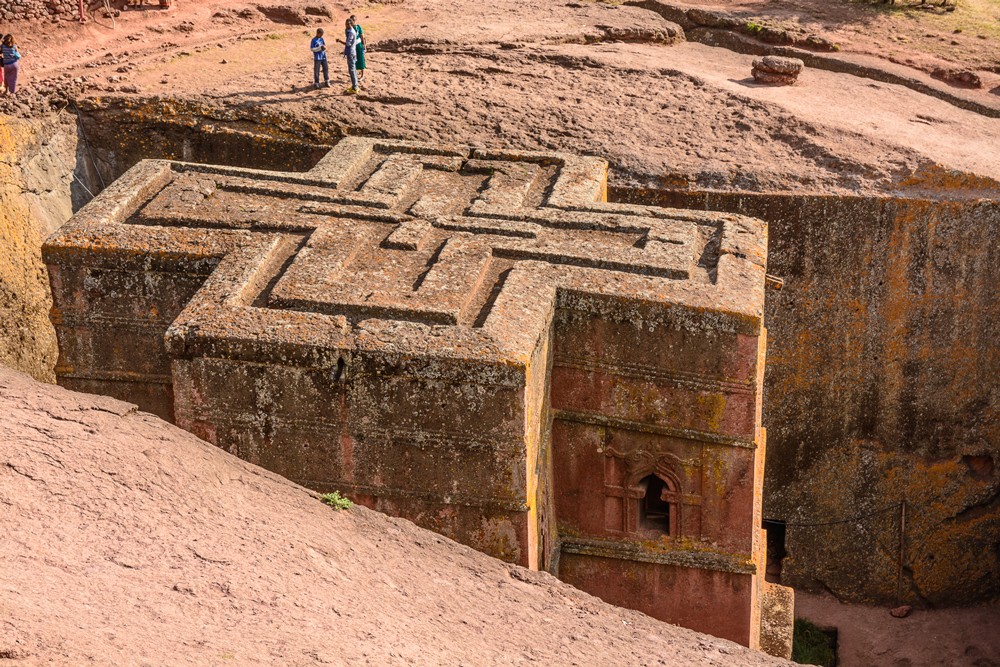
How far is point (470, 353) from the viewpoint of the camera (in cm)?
698

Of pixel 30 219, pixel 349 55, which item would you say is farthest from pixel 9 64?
pixel 349 55

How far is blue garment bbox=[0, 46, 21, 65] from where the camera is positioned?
1280cm

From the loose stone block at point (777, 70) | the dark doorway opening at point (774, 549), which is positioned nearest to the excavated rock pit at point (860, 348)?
the dark doorway opening at point (774, 549)

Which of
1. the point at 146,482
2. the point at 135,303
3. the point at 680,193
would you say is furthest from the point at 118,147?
the point at 146,482

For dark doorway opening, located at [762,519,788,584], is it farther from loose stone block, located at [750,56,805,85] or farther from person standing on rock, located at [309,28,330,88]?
person standing on rock, located at [309,28,330,88]

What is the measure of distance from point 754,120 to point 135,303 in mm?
7692

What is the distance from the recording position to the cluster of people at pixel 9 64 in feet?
42.0

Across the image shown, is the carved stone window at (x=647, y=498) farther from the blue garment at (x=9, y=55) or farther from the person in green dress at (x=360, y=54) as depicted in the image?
the blue garment at (x=9, y=55)

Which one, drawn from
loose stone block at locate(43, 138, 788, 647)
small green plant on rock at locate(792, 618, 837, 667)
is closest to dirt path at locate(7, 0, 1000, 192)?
loose stone block at locate(43, 138, 788, 647)

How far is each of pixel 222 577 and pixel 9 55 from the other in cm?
917

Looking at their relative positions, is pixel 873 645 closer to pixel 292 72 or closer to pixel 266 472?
pixel 266 472

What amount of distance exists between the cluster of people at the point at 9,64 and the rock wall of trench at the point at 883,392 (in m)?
7.07

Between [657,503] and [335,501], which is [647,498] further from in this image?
[335,501]

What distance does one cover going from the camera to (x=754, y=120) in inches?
513
